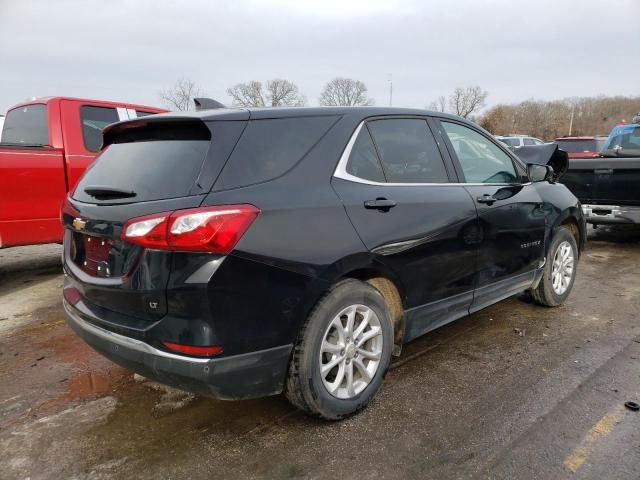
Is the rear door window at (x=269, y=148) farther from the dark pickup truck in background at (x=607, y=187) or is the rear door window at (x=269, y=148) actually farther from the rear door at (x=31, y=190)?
the dark pickup truck in background at (x=607, y=187)

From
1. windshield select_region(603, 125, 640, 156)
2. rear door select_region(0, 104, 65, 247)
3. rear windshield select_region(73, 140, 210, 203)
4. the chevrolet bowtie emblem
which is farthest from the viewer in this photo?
windshield select_region(603, 125, 640, 156)

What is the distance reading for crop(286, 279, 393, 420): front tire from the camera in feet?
7.78

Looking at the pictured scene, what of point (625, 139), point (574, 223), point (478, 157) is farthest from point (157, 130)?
point (625, 139)

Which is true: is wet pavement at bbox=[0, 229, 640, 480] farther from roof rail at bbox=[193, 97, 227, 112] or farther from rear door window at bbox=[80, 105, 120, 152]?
rear door window at bbox=[80, 105, 120, 152]

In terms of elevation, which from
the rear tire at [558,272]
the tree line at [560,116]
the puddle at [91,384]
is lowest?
the puddle at [91,384]

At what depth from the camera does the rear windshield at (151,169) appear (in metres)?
2.23

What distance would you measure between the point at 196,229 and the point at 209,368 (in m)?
0.61

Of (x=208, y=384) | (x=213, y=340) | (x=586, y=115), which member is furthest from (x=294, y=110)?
(x=586, y=115)

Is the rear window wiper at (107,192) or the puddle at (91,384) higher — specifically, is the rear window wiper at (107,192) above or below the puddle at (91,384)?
above

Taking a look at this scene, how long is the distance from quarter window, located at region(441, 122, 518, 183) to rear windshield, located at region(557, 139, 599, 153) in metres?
14.6

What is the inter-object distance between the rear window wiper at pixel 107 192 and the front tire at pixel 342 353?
3.55 feet

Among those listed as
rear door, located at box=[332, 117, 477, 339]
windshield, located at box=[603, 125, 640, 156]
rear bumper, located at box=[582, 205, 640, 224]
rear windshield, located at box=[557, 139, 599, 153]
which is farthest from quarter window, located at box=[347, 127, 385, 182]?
rear windshield, located at box=[557, 139, 599, 153]

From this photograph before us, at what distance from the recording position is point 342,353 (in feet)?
8.40

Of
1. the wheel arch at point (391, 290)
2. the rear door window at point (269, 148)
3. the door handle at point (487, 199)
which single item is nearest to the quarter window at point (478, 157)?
the door handle at point (487, 199)
